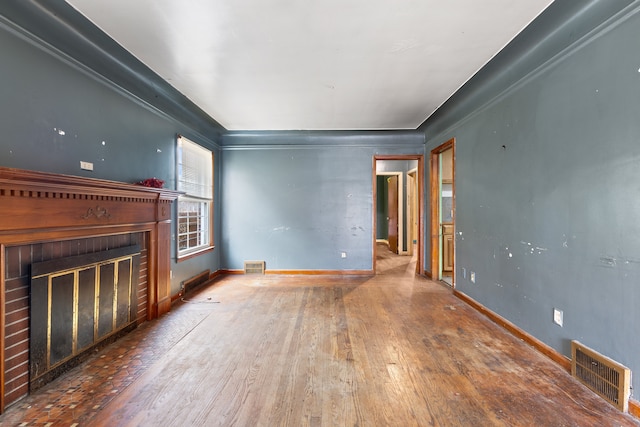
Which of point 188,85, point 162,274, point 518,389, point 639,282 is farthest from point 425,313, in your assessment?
→ point 188,85

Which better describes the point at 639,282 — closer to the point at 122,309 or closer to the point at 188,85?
the point at 122,309

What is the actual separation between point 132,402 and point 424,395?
1.85 metres

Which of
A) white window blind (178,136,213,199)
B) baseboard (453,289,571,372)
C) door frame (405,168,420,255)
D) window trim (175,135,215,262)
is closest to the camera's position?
baseboard (453,289,571,372)

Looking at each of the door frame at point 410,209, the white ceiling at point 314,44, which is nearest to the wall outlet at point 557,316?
the white ceiling at point 314,44

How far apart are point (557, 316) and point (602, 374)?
0.47 metres

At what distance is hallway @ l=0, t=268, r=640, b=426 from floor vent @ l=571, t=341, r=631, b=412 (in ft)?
0.20

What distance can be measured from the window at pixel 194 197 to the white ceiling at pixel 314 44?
2.90 feet

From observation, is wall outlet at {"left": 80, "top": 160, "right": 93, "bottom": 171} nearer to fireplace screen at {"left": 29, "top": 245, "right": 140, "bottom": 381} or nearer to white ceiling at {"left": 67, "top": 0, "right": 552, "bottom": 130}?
fireplace screen at {"left": 29, "top": 245, "right": 140, "bottom": 381}

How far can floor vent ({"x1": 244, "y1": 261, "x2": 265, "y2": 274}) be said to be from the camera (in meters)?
5.00

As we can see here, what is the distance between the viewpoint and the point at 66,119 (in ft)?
6.92

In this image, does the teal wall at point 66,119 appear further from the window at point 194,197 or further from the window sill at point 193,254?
the window sill at point 193,254

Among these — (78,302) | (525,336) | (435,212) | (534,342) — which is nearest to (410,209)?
(435,212)

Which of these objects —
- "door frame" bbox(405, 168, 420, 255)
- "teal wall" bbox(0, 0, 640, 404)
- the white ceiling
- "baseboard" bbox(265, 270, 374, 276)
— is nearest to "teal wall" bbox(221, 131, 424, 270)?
"baseboard" bbox(265, 270, 374, 276)

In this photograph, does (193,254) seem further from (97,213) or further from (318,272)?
(318,272)
